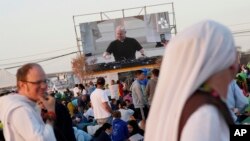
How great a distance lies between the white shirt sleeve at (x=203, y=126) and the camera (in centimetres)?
162

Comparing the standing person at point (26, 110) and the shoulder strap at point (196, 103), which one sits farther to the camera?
the standing person at point (26, 110)

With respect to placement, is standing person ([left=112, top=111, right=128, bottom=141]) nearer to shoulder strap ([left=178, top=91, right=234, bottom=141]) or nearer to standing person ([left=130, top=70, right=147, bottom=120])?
standing person ([left=130, top=70, right=147, bottom=120])

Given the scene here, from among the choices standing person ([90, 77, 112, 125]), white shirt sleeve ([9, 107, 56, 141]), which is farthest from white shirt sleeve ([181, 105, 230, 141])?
standing person ([90, 77, 112, 125])

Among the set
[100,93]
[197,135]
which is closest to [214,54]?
[197,135]

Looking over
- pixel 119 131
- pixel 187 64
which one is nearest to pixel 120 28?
pixel 119 131

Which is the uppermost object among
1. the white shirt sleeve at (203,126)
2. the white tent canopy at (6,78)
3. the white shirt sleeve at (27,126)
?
the white shirt sleeve at (203,126)

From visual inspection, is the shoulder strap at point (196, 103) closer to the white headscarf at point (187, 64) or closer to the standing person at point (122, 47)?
the white headscarf at point (187, 64)

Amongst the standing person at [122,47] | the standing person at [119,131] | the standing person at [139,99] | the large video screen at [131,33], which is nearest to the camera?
the standing person at [119,131]

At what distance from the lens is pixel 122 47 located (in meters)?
28.8

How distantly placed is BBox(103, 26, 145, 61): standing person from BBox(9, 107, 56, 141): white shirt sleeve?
25237 millimetres

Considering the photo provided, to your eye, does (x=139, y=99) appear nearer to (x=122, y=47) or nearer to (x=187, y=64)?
(x=187, y=64)

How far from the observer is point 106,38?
31594mm

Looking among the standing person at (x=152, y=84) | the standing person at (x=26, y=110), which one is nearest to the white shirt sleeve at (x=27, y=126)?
the standing person at (x=26, y=110)

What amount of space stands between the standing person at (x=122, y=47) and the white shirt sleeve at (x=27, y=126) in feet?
82.8
